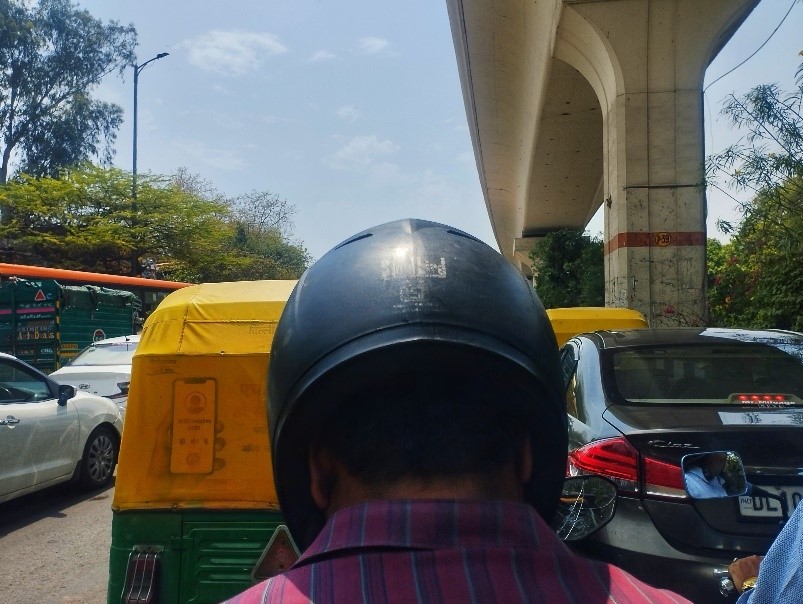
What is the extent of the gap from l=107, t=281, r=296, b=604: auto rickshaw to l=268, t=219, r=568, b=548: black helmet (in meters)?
1.92

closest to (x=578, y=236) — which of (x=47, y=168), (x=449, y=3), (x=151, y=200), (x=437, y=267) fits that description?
(x=449, y=3)

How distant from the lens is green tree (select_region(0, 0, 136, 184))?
37281 mm

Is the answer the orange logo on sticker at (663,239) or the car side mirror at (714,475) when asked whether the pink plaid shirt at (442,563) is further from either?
the orange logo on sticker at (663,239)

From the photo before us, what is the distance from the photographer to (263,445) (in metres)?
3.38

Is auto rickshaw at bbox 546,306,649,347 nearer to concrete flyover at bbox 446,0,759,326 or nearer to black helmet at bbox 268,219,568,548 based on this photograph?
concrete flyover at bbox 446,0,759,326

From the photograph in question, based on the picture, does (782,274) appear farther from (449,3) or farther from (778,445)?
(449,3)

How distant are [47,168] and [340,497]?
1628 inches

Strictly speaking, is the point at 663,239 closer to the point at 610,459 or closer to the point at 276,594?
the point at 610,459

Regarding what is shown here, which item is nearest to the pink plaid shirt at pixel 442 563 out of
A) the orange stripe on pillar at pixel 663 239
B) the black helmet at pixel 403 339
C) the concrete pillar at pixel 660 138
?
the black helmet at pixel 403 339

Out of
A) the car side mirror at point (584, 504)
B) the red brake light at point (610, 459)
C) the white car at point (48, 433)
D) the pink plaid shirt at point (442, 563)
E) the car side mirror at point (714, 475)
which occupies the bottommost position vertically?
the white car at point (48, 433)

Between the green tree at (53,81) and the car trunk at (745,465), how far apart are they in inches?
1554

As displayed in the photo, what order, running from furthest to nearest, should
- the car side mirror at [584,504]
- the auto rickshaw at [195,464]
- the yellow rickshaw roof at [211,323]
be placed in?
1. the yellow rickshaw roof at [211,323]
2. the auto rickshaw at [195,464]
3. the car side mirror at [584,504]

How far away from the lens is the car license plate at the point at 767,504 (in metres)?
3.08

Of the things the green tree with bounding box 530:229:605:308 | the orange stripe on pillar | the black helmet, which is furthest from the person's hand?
the green tree with bounding box 530:229:605:308
